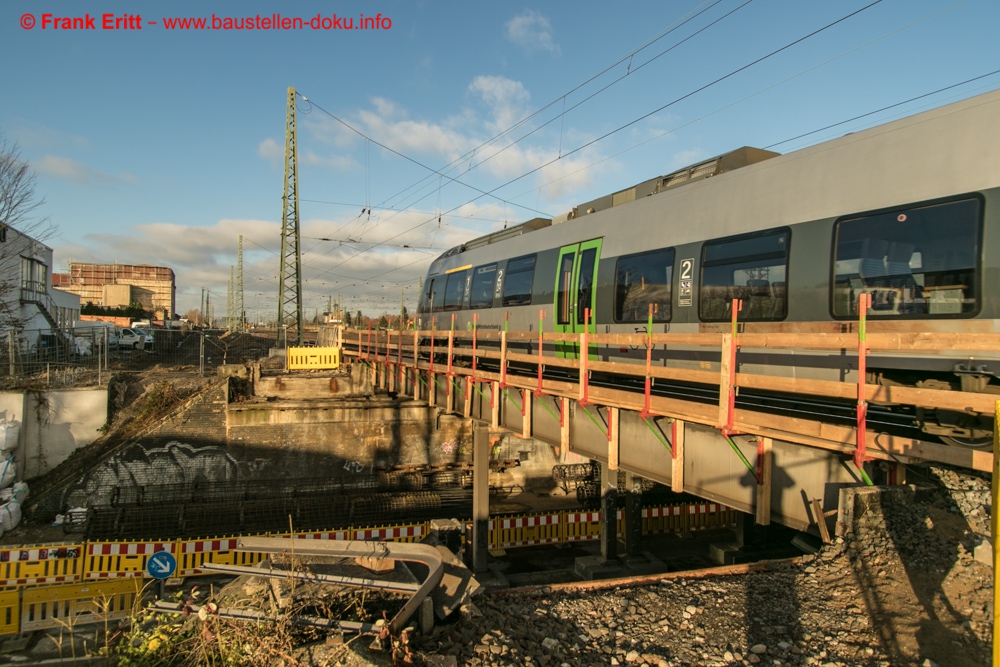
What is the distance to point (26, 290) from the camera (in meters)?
25.4

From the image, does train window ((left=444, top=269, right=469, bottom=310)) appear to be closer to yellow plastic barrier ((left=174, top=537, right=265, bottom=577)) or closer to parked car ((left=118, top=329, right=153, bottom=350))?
yellow plastic barrier ((left=174, top=537, right=265, bottom=577))

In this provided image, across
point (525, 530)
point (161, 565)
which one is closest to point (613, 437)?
point (161, 565)

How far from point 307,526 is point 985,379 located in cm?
1638

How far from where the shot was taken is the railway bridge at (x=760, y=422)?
13.1 feet

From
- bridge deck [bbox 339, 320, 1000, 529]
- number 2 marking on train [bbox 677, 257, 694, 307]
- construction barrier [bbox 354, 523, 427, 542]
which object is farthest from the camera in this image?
construction barrier [bbox 354, 523, 427, 542]

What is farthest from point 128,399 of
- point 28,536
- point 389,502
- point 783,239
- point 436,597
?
point 783,239

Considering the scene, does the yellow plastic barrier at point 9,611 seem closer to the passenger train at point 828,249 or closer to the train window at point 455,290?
the train window at point 455,290

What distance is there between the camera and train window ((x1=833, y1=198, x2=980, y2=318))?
511 centimetres

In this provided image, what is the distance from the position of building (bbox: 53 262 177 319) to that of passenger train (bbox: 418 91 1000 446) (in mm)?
117272

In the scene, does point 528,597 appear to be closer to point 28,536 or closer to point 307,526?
point 307,526

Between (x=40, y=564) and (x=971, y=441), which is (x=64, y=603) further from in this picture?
(x=971, y=441)

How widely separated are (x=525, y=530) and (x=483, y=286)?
22.7 feet

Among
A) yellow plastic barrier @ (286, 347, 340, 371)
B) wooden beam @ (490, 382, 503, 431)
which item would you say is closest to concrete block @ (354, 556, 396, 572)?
wooden beam @ (490, 382, 503, 431)

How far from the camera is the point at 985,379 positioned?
479cm
